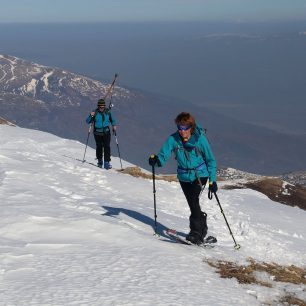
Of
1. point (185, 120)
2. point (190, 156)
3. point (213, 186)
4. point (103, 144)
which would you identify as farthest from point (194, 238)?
point (103, 144)

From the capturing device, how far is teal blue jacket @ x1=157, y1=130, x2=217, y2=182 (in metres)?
10.7

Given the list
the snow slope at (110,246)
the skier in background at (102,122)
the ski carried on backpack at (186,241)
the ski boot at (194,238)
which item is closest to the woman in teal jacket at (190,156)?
the ski boot at (194,238)

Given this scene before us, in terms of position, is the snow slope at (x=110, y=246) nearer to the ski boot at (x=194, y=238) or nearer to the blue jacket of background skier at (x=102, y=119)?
the ski boot at (x=194, y=238)

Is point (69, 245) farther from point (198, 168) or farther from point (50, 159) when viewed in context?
point (50, 159)

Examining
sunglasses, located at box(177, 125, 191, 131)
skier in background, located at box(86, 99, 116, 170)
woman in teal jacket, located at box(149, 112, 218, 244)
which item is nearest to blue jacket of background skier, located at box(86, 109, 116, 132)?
skier in background, located at box(86, 99, 116, 170)

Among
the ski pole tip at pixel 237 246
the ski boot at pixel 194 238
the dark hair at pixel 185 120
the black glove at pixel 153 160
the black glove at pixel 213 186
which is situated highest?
the dark hair at pixel 185 120

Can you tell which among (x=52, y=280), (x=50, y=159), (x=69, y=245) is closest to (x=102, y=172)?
(x=50, y=159)

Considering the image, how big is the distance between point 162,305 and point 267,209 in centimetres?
1697

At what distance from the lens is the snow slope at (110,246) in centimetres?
746

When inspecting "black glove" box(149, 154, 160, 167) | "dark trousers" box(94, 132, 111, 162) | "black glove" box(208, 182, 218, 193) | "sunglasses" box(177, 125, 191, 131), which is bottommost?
"dark trousers" box(94, 132, 111, 162)

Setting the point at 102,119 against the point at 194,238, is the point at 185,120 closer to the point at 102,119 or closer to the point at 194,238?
the point at 194,238

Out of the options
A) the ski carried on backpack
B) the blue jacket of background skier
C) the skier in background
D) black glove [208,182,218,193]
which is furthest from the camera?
the blue jacket of background skier

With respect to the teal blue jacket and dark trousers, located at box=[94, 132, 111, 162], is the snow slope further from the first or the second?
dark trousers, located at box=[94, 132, 111, 162]

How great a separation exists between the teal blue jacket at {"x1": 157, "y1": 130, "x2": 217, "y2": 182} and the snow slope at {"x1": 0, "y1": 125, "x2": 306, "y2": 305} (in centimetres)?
172
